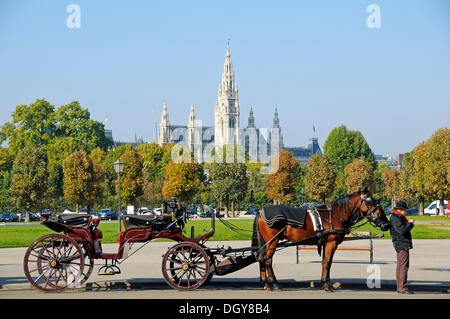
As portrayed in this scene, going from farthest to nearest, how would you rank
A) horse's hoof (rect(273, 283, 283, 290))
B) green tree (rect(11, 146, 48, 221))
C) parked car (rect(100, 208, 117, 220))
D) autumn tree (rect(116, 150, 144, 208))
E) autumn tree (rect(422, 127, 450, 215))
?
autumn tree (rect(116, 150, 144, 208)) → parked car (rect(100, 208, 117, 220)) → green tree (rect(11, 146, 48, 221)) → autumn tree (rect(422, 127, 450, 215)) → horse's hoof (rect(273, 283, 283, 290))

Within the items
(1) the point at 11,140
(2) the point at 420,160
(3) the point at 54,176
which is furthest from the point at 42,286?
(1) the point at 11,140

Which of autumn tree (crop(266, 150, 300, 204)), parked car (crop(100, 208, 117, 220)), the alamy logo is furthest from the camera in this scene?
autumn tree (crop(266, 150, 300, 204))

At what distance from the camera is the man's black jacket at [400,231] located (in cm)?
1219

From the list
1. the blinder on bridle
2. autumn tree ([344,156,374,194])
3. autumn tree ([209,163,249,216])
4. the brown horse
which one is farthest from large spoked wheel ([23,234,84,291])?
autumn tree ([344,156,374,194])

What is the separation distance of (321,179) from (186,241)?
64527 mm

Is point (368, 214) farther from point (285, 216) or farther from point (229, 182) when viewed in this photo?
point (229, 182)

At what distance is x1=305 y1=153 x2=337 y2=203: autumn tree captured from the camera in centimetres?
7581

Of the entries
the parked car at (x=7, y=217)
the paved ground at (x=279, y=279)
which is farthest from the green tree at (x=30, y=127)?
the paved ground at (x=279, y=279)

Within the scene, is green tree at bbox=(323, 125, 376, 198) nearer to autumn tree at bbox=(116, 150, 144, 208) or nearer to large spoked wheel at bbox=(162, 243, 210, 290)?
autumn tree at bbox=(116, 150, 144, 208)

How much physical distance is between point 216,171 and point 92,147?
3252 centimetres

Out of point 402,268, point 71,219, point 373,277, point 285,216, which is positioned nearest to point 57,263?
point 71,219

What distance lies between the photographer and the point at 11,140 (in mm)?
93500

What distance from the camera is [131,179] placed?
73.1 meters

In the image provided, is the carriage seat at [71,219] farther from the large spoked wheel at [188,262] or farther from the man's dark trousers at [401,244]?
the man's dark trousers at [401,244]
